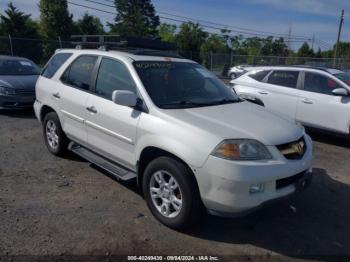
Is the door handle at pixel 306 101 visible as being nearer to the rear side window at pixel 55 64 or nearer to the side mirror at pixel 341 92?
the side mirror at pixel 341 92

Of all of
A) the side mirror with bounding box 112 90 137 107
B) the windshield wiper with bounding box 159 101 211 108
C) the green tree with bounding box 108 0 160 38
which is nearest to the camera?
the side mirror with bounding box 112 90 137 107

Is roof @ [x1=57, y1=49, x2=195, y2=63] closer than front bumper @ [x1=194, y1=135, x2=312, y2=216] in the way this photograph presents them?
No

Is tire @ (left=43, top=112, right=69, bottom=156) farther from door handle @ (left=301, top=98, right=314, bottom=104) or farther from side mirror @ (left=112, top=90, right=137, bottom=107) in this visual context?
door handle @ (left=301, top=98, right=314, bottom=104)

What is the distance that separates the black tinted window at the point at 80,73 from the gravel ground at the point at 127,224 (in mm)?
1315

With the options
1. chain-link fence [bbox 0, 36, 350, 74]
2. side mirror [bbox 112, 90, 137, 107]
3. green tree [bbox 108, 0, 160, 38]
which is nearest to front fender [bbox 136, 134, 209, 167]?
side mirror [bbox 112, 90, 137, 107]

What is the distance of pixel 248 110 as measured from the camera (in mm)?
4289

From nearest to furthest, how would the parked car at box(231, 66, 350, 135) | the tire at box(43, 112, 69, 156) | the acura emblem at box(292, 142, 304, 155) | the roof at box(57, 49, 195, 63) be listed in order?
the acura emblem at box(292, 142, 304, 155) < the roof at box(57, 49, 195, 63) < the tire at box(43, 112, 69, 156) < the parked car at box(231, 66, 350, 135)

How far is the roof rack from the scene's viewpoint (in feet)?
16.4

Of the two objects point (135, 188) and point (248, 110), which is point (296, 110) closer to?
point (248, 110)

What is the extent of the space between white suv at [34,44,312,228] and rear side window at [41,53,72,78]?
0.30m

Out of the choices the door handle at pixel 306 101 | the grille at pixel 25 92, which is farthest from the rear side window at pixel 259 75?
the grille at pixel 25 92

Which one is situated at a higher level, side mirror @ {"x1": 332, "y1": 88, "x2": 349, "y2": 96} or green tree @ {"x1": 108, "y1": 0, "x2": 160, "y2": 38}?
green tree @ {"x1": 108, "y1": 0, "x2": 160, "y2": 38}

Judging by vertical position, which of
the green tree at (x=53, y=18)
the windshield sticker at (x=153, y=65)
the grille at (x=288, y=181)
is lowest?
the grille at (x=288, y=181)

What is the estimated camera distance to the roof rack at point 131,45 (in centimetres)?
501
